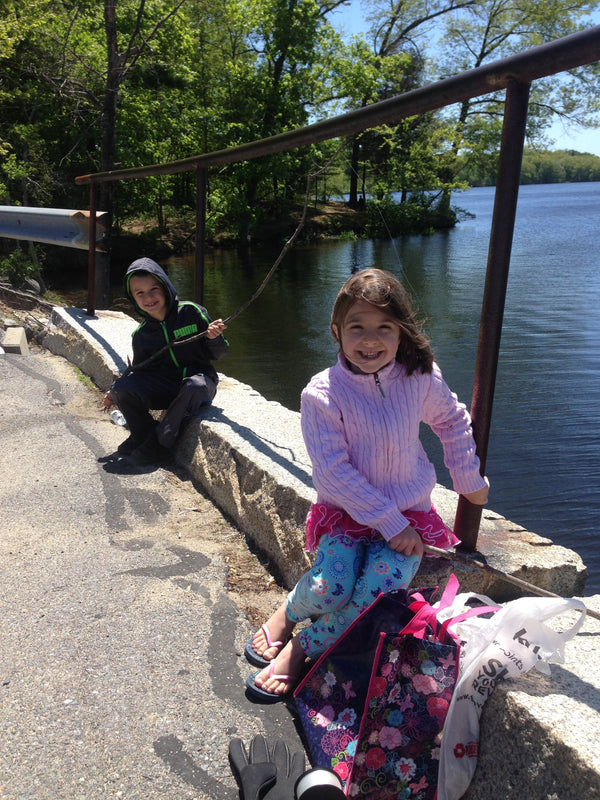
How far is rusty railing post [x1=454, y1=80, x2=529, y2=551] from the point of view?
1771 millimetres

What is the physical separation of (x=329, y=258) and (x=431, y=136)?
10.4m

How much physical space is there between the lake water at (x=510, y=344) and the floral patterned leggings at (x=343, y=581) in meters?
0.99

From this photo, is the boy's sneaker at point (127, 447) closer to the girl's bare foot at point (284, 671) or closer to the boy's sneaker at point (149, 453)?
the boy's sneaker at point (149, 453)

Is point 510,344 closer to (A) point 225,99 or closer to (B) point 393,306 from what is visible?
(B) point 393,306

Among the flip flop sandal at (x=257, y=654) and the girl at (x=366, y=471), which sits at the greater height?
the girl at (x=366, y=471)

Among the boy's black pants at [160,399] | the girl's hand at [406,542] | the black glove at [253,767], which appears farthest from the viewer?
the boy's black pants at [160,399]

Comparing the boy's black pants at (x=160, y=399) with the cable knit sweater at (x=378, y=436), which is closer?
the cable knit sweater at (x=378, y=436)

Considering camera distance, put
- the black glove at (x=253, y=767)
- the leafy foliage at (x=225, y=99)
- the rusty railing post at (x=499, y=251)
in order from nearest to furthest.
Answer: the black glove at (x=253, y=767), the rusty railing post at (x=499, y=251), the leafy foliage at (x=225, y=99)

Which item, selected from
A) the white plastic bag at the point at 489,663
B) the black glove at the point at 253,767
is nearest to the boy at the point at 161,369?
the black glove at the point at 253,767

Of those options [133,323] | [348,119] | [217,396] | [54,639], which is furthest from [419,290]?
[54,639]

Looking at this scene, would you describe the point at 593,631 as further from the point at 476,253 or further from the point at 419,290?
the point at 476,253

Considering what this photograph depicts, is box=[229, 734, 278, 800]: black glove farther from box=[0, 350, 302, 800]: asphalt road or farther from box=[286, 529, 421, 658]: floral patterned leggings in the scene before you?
box=[286, 529, 421, 658]: floral patterned leggings

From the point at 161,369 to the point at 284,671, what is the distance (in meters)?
2.04

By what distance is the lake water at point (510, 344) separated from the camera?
482 cm
